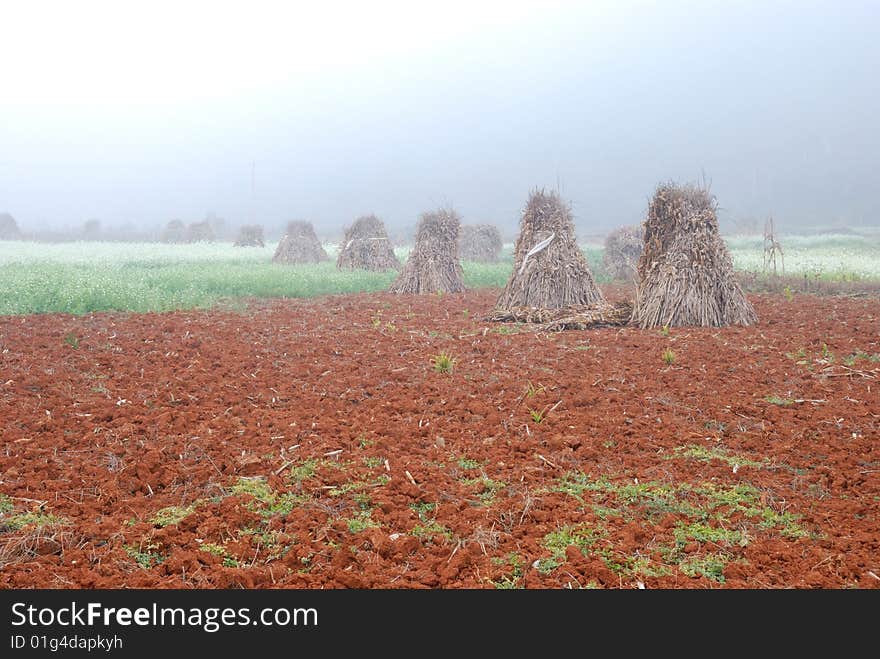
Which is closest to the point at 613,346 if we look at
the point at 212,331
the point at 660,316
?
the point at 660,316

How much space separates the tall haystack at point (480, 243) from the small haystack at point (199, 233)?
66.8ft

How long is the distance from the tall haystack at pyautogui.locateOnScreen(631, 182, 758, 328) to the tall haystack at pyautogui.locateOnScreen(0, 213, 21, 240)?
42.2m

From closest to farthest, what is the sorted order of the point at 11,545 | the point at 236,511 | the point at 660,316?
the point at 11,545 → the point at 236,511 → the point at 660,316

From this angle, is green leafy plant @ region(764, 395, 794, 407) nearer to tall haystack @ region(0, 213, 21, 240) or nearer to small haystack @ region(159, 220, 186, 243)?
small haystack @ region(159, 220, 186, 243)

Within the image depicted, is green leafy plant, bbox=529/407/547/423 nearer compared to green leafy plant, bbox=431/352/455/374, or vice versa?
green leafy plant, bbox=529/407/547/423

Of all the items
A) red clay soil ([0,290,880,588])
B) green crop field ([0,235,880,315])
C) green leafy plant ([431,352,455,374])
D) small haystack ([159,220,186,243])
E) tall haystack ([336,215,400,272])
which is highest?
small haystack ([159,220,186,243])

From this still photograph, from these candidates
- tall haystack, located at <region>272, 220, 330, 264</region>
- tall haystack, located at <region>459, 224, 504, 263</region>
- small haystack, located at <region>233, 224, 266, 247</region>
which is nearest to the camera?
tall haystack, located at <region>272, 220, 330, 264</region>

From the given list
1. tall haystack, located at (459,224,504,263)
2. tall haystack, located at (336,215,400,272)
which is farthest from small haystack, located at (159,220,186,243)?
tall haystack, located at (336,215,400,272)

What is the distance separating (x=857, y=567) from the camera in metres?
3.49

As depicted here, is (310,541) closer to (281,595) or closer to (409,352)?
(281,595)

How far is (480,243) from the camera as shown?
28828 millimetres

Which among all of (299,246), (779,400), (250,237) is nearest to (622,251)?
(299,246)

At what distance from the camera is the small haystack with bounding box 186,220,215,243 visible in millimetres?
43469

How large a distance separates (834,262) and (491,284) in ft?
40.5
